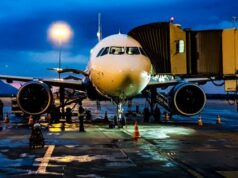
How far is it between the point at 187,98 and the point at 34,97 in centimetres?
779

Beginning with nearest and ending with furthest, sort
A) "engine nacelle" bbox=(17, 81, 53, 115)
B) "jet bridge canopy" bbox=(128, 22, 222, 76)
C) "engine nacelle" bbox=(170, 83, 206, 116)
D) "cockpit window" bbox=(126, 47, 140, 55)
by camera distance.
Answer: "jet bridge canopy" bbox=(128, 22, 222, 76) < "cockpit window" bbox=(126, 47, 140, 55) < "engine nacelle" bbox=(17, 81, 53, 115) < "engine nacelle" bbox=(170, 83, 206, 116)

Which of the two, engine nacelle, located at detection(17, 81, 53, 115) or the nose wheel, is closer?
the nose wheel

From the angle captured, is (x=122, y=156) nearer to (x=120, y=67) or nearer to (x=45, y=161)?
(x=45, y=161)

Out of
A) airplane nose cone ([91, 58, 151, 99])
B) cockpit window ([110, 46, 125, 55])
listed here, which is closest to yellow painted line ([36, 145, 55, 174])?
airplane nose cone ([91, 58, 151, 99])

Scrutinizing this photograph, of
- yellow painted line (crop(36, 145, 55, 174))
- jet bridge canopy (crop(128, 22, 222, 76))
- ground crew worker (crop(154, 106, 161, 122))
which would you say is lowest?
yellow painted line (crop(36, 145, 55, 174))

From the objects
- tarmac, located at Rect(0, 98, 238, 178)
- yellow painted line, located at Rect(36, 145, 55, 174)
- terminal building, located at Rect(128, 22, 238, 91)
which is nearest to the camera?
tarmac, located at Rect(0, 98, 238, 178)

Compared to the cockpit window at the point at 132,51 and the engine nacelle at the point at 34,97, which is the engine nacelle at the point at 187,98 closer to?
the cockpit window at the point at 132,51

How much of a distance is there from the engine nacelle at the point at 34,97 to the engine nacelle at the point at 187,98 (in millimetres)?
6277

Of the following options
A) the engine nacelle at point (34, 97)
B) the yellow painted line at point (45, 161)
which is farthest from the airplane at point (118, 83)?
the yellow painted line at point (45, 161)

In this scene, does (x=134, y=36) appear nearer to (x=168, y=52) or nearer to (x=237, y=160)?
(x=168, y=52)

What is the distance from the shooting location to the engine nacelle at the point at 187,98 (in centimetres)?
2506

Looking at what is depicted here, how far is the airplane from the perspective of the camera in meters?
20.6

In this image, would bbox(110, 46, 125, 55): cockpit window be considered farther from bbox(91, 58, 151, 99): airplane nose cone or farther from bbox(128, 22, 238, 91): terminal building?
bbox(128, 22, 238, 91): terminal building

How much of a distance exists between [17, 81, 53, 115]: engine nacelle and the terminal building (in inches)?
300
